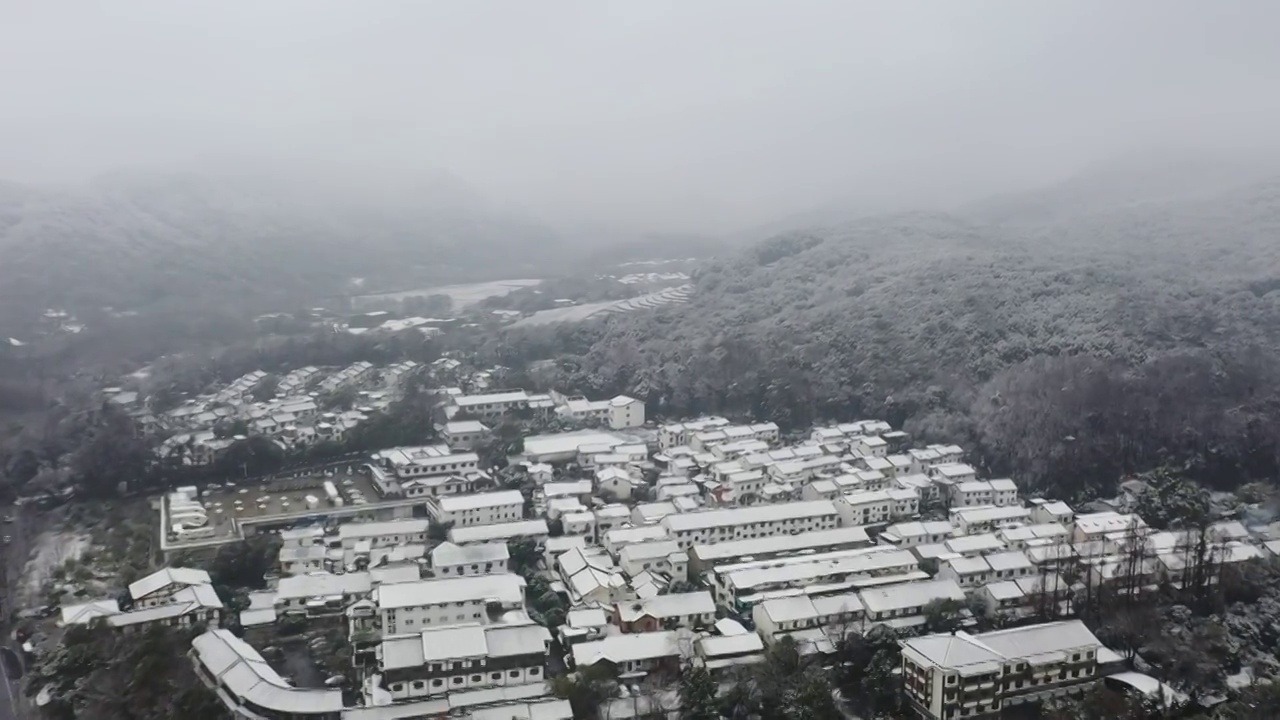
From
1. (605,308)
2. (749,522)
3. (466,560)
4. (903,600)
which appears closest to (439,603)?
(466,560)

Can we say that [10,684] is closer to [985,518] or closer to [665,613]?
[665,613]

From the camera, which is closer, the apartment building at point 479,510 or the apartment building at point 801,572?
the apartment building at point 801,572

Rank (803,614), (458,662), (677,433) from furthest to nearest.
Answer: (677,433) → (803,614) → (458,662)

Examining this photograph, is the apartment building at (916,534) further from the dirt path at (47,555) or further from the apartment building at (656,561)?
the dirt path at (47,555)

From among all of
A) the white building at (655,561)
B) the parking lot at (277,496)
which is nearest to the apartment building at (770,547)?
the white building at (655,561)

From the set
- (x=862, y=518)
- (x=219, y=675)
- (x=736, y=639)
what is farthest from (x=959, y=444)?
(x=219, y=675)

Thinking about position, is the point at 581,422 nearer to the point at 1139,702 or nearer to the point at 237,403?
the point at 237,403

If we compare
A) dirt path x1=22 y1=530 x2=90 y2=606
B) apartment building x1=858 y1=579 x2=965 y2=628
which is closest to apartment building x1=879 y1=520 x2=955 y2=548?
apartment building x1=858 y1=579 x2=965 y2=628

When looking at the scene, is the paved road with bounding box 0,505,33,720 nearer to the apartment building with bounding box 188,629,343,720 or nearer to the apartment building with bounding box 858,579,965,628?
the apartment building with bounding box 188,629,343,720
